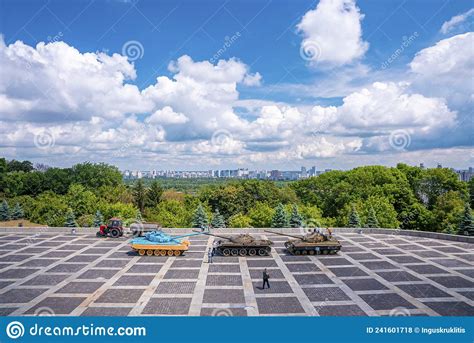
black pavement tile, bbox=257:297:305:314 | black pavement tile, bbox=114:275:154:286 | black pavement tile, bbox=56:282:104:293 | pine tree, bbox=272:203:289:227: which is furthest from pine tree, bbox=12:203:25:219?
black pavement tile, bbox=257:297:305:314

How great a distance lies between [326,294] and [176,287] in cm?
653

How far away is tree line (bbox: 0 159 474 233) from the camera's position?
3559 cm

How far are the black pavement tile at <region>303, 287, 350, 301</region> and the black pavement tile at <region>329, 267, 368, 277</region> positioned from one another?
2.33m

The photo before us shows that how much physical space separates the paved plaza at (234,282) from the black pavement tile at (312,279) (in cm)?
5

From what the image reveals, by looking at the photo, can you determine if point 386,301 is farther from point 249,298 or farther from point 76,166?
point 76,166

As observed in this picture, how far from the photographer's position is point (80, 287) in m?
16.3

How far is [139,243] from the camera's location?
21.6 m

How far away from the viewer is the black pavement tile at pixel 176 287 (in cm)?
1583

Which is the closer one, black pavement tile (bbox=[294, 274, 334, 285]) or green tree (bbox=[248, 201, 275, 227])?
black pavement tile (bbox=[294, 274, 334, 285])

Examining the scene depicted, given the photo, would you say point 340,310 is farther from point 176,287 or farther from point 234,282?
point 176,287

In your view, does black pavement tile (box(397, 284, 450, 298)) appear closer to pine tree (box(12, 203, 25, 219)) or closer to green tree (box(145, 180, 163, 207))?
green tree (box(145, 180, 163, 207))

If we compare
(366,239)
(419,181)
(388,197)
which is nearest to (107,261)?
(366,239)

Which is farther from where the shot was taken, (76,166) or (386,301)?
(76,166)

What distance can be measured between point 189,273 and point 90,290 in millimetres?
4677
